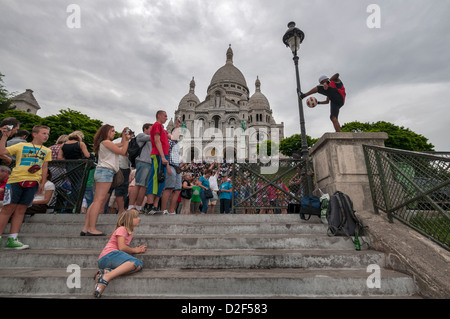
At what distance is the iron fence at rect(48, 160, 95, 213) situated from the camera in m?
4.67

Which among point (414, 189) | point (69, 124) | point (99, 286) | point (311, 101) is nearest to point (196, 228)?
point (99, 286)

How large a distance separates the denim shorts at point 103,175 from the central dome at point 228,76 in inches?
2504

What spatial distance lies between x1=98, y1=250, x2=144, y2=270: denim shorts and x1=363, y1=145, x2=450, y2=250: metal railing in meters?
3.59

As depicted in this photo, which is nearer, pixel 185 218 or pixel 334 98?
pixel 185 218

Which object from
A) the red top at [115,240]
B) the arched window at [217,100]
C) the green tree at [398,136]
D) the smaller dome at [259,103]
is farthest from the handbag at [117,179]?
the smaller dome at [259,103]

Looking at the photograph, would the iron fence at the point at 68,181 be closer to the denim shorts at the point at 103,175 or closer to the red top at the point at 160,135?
the denim shorts at the point at 103,175

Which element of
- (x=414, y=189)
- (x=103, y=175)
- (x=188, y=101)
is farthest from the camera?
(x=188, y=101)

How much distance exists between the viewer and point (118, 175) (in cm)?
420

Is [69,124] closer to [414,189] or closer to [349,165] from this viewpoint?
[349,165]

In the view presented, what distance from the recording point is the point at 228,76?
63.9 metres

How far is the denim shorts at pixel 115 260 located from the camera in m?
2.41

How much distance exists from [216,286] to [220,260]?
1.39 ft
